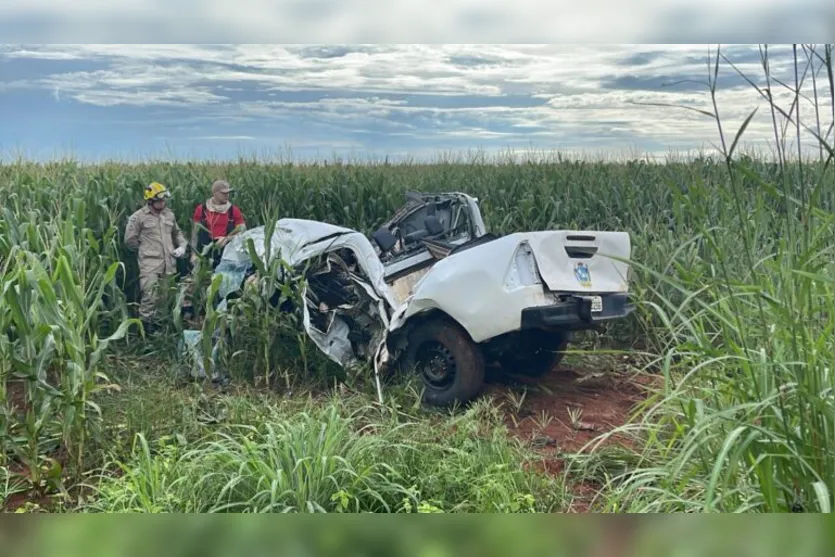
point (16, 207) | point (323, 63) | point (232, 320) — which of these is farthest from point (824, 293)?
point (16, 207)

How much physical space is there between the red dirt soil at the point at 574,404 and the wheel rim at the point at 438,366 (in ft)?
0.68

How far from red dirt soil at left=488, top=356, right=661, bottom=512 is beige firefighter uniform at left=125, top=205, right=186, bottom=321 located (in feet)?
5.51

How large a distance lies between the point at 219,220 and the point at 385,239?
2.70ft

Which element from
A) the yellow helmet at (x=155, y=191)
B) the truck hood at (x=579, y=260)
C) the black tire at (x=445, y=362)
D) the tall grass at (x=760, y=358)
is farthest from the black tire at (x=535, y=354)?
the yellow helmet at (x=155, y=191)

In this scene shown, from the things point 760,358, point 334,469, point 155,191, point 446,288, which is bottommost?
point 334,469

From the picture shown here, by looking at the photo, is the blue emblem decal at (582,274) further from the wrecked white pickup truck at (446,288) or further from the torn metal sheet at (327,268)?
the torn metal sheet at (327,268)

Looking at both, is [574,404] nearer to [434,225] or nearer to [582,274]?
[582,274]

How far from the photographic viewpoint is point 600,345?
3516 mm

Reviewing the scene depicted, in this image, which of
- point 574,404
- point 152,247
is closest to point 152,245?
point 152,247

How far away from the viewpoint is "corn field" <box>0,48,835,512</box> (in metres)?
2.60

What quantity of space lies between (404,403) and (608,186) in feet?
4.75

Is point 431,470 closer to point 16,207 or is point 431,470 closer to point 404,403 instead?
point 404,403

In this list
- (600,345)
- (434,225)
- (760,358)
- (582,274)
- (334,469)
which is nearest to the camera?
(760,358)

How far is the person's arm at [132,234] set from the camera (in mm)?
3693
